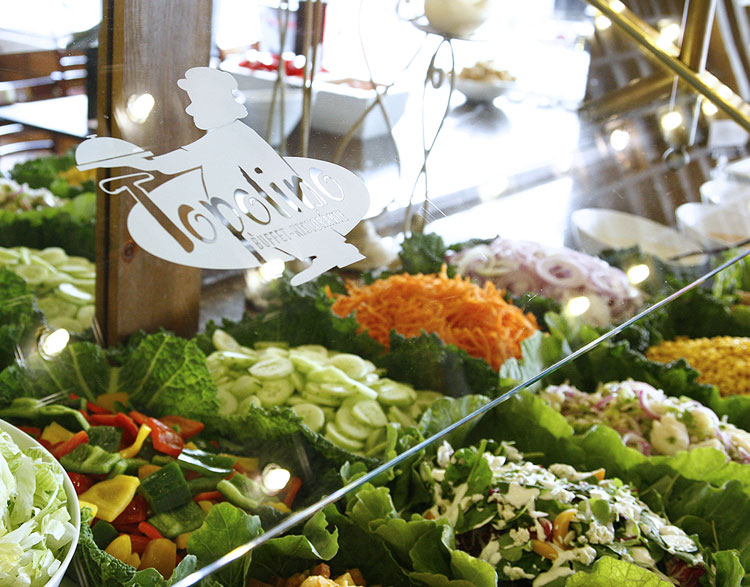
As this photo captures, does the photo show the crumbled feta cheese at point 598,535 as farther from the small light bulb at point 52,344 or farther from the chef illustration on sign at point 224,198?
the small light bulb at point 52,344

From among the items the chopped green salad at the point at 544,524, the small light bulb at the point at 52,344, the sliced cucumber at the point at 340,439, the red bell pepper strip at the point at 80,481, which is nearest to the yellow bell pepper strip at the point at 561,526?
the chopped green salad at the point at 544,524

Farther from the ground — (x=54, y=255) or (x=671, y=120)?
(x=671, y=120)

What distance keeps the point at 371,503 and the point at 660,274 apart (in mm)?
777

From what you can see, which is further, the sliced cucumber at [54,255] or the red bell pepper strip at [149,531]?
the sliced cucumber at [54,255]

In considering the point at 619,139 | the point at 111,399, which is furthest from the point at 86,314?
the point at 619,139

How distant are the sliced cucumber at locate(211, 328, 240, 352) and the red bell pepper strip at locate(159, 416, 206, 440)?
112 mm

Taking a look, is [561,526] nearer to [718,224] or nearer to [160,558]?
[160,558]

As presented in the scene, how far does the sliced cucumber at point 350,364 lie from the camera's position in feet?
3.80

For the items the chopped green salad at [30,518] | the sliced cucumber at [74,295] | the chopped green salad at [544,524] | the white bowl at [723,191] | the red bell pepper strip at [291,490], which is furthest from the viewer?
the white bowl at [723,191]

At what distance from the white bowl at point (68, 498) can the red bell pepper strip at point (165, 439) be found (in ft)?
0.64

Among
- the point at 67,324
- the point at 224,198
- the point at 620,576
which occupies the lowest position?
the point at 620,576

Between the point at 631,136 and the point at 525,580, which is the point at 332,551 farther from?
the point at 631,136

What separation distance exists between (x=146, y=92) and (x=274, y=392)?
1.39ft

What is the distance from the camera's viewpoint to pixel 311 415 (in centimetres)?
105
